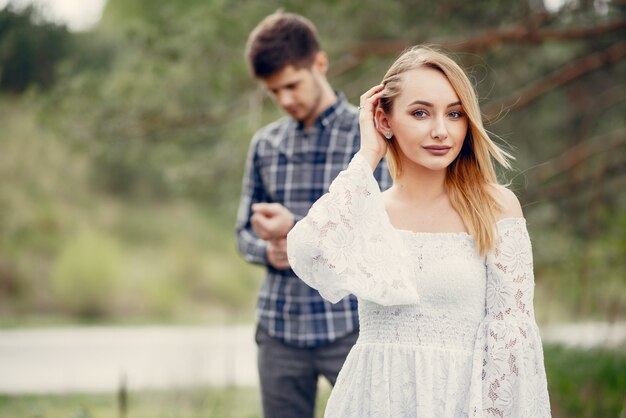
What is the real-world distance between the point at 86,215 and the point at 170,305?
236 cm

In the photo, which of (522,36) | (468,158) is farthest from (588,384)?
(468,158)

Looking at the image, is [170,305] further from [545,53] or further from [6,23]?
[6,23]

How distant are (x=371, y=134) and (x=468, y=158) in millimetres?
294

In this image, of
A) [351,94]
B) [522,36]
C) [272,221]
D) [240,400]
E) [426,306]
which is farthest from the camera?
[351,94]

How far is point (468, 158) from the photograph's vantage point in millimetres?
2379

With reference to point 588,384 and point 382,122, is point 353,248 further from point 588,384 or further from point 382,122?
point 588,384

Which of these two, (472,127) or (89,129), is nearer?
(472,127)

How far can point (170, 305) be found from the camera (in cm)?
1314

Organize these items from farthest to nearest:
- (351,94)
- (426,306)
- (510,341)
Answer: (351,94) → (426,306) → (510,341)

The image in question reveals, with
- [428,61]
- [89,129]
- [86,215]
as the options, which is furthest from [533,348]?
[86,215]

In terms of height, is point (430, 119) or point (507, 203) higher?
point (430, 119)

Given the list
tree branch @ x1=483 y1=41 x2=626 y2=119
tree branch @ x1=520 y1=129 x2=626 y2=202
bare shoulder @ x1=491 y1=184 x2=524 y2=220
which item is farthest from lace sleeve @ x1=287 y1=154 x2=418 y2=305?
tree branch @ x1=520 y1=129 x2=626 y2=202

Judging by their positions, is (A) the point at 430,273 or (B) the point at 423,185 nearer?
(A) the point at 430,273

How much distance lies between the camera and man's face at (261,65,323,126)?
3.18 m
